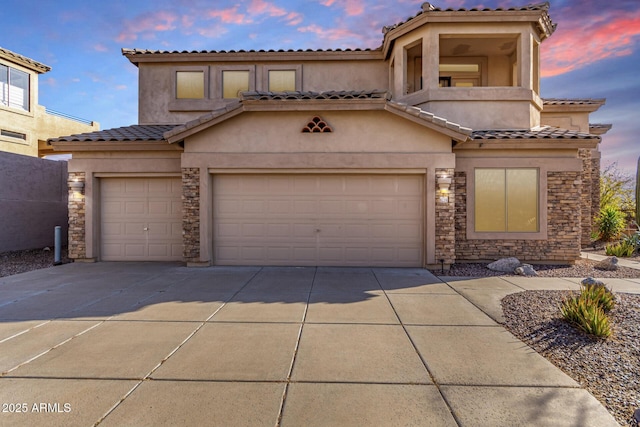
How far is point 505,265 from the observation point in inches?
340

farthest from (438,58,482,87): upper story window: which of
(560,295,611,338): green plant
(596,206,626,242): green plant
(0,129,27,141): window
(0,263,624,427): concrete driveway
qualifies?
(0,129,27,141): window

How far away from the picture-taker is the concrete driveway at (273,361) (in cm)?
289

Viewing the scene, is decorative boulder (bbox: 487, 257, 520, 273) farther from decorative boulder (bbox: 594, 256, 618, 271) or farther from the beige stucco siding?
the beige stucco siding

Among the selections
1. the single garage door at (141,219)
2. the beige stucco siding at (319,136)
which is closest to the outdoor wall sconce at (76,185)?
the single garage door at (141,219)

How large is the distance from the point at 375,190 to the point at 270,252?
3.50m

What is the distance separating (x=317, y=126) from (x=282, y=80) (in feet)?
16.8

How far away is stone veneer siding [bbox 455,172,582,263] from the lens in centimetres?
933

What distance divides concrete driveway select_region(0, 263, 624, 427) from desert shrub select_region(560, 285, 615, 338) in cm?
98

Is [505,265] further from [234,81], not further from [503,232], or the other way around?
[234,81]

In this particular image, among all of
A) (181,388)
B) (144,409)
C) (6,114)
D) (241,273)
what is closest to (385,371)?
(181,388)

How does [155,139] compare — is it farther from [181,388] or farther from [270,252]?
[181,388]

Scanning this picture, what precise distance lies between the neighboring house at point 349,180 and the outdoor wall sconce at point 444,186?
28mm

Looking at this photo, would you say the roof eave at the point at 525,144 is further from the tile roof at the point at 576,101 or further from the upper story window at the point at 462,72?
the tile roof at the point at 576,101

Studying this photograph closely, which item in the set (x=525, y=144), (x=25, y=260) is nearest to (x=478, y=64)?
(x=525, y=144)
